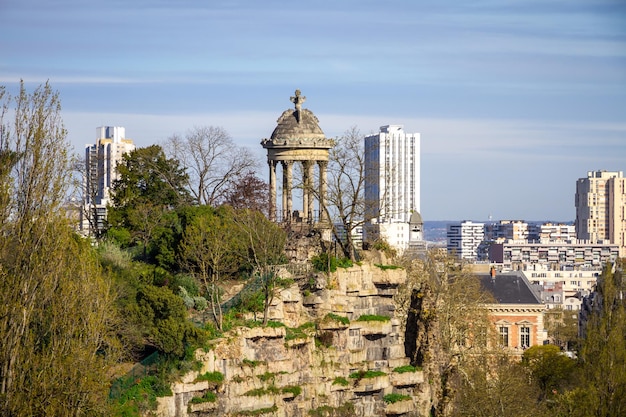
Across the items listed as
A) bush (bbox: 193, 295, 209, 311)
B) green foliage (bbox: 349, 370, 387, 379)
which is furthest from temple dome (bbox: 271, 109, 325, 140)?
bush (bbox: 193, 295, 209, 311)

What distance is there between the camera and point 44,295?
54844 millimetres

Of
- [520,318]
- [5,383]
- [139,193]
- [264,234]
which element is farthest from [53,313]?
[520,318]

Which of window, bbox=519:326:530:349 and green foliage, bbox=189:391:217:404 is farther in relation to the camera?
window, bbox=519:326:530:349

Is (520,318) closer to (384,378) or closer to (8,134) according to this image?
(384,378)

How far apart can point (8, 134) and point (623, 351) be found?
102 ft

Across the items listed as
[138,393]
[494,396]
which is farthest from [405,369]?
[138,393]

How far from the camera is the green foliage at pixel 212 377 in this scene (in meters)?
61.5

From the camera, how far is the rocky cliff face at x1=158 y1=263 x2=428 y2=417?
62531mm

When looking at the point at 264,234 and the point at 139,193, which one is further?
the point at 139,193

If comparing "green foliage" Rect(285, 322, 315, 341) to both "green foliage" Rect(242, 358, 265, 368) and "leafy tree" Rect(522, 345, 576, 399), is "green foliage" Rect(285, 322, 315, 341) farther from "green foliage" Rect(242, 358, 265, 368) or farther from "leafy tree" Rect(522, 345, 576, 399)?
Result: "leafy tree" Rect(522, 345, 576, 399)

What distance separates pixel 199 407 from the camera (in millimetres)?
60969

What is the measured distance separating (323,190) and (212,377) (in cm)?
1629

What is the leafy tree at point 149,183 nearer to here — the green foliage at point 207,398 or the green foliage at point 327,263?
the green foliage at point 327,263

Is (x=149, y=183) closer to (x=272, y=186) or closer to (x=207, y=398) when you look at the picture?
(x=272, y=186)
